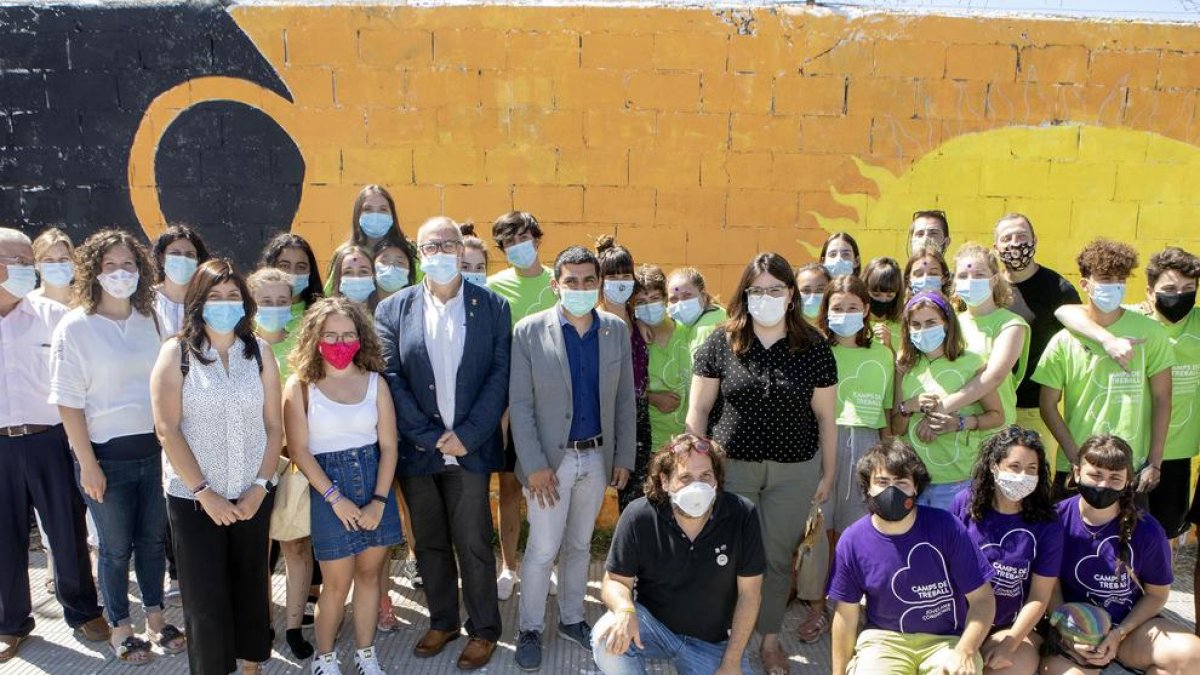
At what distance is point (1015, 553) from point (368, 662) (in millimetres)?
2644

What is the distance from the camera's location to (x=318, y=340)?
3.25 m

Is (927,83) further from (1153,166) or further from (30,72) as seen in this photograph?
(30,72)

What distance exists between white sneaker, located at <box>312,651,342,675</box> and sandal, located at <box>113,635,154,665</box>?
0.81 metres

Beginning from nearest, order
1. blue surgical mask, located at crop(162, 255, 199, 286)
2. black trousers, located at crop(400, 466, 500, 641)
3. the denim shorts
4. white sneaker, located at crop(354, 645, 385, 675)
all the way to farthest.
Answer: the denim shorts → white sneaker, located at crop(354, 645, 385, 675) → black trousers, located at crop(400, 466, 500, 641) → blue surgical mask, located at crop(162, 255, 199, 286)

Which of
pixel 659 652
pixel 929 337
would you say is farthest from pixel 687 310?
pixel 659 652

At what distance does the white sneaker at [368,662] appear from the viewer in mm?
3451

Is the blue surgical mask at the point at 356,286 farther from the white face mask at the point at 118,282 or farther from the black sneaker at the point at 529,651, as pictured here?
the black sneaker at the point at 529,651

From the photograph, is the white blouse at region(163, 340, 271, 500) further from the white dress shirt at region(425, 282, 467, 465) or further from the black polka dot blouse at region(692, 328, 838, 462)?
the black polka dot blouse at region(692, 328, 838, 462)

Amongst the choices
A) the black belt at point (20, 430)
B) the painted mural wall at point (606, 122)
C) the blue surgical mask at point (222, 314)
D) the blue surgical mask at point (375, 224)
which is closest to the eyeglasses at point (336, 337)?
the blue surgical mask at point (222, 314)

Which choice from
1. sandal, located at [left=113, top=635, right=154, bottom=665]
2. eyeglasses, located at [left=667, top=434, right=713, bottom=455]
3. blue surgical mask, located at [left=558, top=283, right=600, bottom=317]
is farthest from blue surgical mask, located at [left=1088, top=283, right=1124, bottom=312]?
sandal, located at [left=113, top=635, right=154, bottom=665]

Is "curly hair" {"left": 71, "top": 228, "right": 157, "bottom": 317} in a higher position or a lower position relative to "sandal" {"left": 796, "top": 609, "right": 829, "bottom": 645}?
higher

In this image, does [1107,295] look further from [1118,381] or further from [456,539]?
[456,539]

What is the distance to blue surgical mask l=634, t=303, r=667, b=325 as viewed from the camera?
4066 mm

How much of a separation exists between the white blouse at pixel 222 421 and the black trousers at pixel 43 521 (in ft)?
2.86
